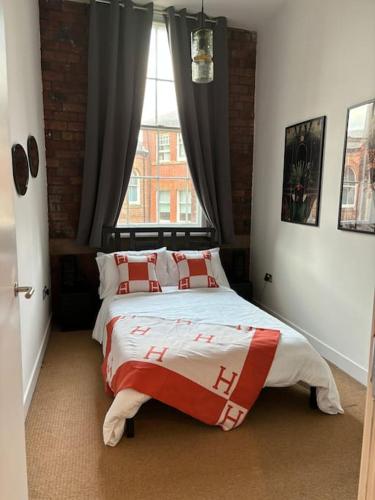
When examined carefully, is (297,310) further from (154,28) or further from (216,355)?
(154,28)

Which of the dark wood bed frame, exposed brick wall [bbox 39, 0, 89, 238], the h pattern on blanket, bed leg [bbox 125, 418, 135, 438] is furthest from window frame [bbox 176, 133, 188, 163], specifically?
bed leg [bbox 125, 418, 135, 438]

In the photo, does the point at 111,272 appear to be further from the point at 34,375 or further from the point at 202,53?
the point at 202,53

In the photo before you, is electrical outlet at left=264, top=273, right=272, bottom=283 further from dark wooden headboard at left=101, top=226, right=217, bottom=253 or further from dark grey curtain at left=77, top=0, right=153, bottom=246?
dark grey curtain at left=77, top=0, right=153, bottom=246

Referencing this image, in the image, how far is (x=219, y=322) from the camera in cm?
266

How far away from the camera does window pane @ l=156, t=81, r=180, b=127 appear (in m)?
4.04

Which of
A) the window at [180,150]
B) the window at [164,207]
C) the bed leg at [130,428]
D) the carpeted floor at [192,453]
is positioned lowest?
the carpeted floor at [192,453]

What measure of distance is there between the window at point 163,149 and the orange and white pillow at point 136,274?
1.28 metres

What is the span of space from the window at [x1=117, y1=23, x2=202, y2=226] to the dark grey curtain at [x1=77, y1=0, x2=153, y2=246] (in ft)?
0.85

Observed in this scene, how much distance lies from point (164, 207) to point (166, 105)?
43.9 inches

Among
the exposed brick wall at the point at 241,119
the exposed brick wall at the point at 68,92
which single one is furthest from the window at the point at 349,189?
the exposed brick wall at the point at 68,92

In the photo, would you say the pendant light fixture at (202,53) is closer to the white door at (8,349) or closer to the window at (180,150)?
the window at (180,150)

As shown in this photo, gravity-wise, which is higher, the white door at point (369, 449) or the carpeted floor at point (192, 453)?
the white door at point (369, 449)

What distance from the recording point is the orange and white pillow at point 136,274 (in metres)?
3.34

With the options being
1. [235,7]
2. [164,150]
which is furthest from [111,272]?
[235,7]
